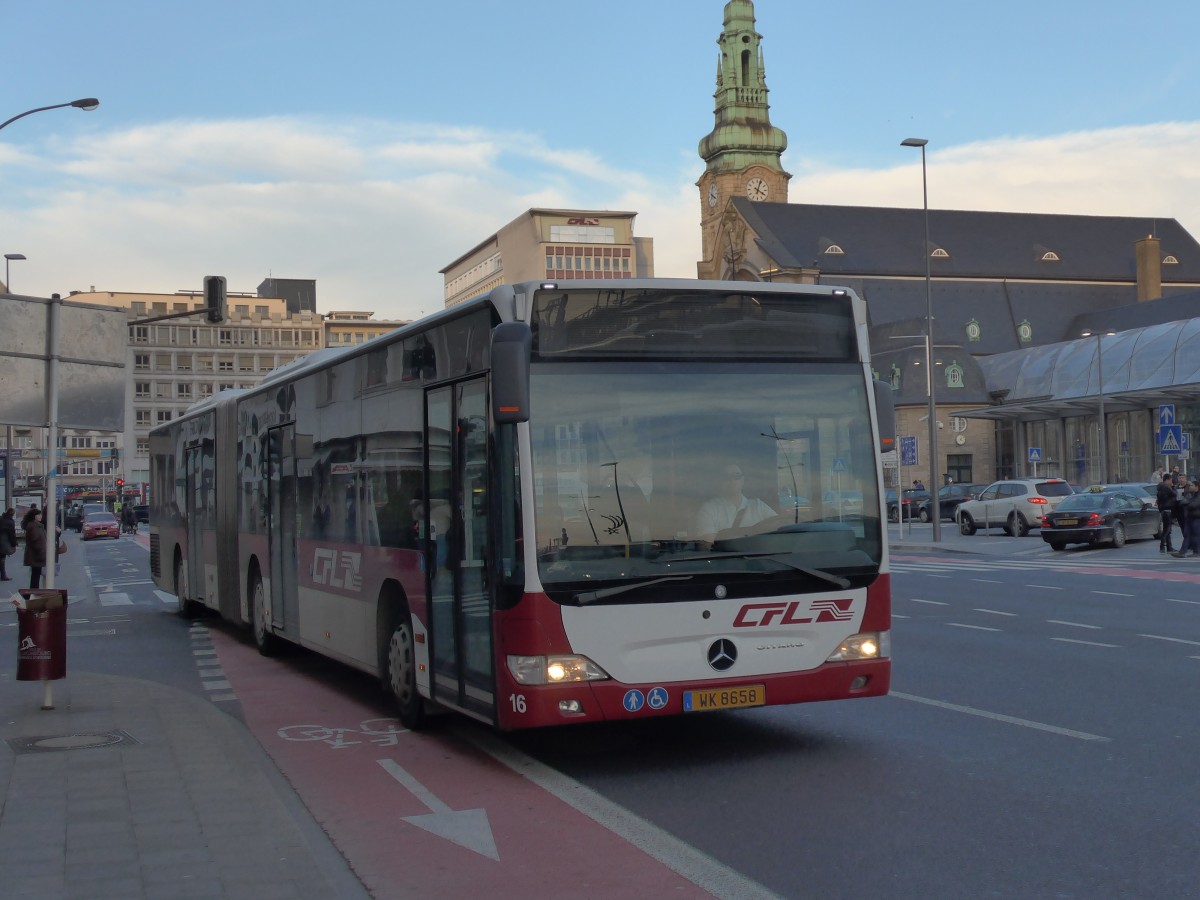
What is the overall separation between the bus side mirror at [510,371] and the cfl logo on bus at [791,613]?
1730 mm

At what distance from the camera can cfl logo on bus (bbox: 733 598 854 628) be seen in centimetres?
857

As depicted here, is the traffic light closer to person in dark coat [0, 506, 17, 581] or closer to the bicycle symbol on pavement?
person in dark coat [0, 506, 17, 581]

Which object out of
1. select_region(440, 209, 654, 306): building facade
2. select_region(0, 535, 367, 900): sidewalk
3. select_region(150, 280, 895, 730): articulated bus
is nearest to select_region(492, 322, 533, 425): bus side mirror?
select_region(150, 280, 895, 730): articulated bus

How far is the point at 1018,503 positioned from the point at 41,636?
123 ft

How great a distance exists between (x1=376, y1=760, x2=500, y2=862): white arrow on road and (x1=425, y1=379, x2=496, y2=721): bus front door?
29.8 inches

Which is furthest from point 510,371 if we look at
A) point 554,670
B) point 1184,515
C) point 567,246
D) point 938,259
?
point 567,246

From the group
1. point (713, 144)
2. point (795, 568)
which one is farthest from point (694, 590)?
point (713, 144)

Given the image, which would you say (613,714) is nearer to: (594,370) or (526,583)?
(526,583)

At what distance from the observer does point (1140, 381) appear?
243 ft

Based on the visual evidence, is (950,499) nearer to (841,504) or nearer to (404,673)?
(404,673)

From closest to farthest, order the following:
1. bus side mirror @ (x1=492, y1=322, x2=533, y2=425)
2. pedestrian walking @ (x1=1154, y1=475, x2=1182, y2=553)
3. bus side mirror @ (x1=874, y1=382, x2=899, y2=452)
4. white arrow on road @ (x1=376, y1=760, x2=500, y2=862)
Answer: white arrow on road @ (x1=376, y1=760, x2=500, y2=862) → bus side mirror @ (x1=492, y1=322, x2=533, y2=425) → bus side mirror @ (x1=874, y1=382, x2=899, y2=452) → pedestrian walking @ (x1=1154, y1=475, x2=1182, y2=553)

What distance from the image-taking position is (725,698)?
852 centimetres

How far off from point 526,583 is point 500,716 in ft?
2.63

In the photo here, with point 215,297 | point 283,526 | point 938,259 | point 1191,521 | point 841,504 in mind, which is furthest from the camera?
point 938,259
